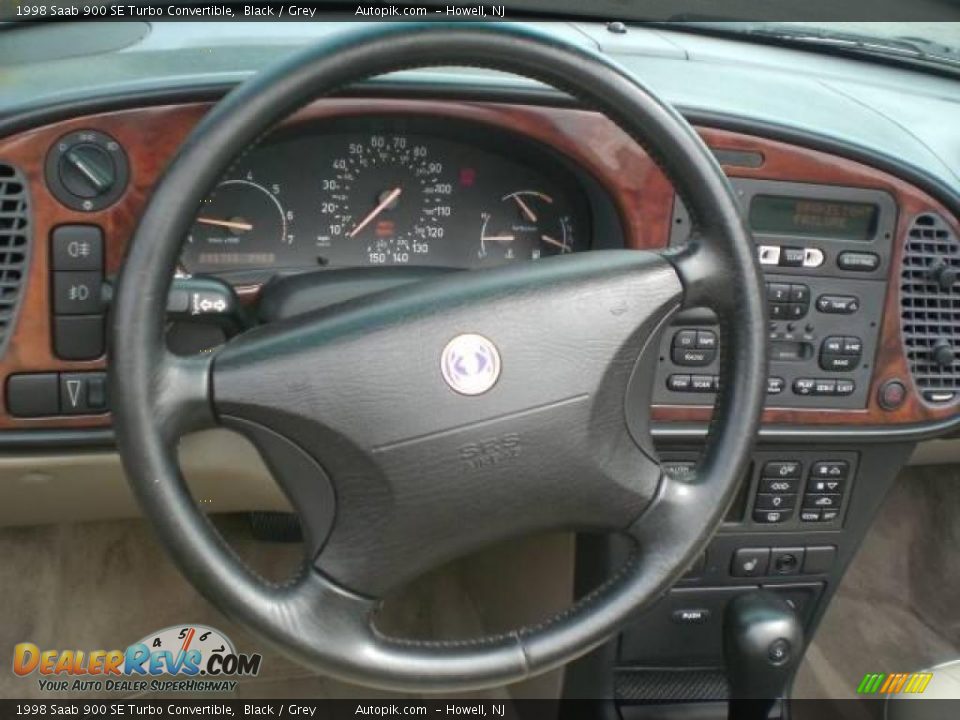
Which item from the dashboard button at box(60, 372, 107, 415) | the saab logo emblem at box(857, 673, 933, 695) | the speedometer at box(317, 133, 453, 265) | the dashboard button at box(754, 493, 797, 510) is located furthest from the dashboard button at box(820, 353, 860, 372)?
the dashboard button at box(60, 372, 107, 415)

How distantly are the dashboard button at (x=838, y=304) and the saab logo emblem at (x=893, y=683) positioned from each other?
0.56m

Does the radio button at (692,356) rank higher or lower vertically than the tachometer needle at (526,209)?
lower

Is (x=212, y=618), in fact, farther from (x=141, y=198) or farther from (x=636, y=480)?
(x=636, y=480)

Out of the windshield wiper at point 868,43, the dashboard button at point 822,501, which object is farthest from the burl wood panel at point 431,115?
the windshield wiper at point 868,43

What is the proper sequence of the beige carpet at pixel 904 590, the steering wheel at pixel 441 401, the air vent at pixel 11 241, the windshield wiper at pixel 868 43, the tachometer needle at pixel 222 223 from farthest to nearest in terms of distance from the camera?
the beige carpet at pixel 904 590 → the windshield wiper at pixel 868 43 → the tachometer needle at pixel 222 223 → the air vent at pixel 11 241 → the steering wheel at pixel 441 401

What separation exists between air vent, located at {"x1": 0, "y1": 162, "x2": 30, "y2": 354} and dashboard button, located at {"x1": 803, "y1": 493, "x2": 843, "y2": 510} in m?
1.25

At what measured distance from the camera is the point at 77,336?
1.58 metres

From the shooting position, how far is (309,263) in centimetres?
174

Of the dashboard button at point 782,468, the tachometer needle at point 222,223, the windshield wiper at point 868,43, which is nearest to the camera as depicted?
the tachometer needle at point 222,223

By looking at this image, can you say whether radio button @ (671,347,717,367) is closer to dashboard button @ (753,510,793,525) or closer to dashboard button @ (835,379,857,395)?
dashboard button @ (835,379,857,395)

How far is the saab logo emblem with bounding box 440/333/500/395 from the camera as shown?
1.28m

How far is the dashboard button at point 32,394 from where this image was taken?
159cm

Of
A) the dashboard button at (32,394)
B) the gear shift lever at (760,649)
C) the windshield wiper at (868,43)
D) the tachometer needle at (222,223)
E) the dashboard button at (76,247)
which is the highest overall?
the windshield wiper at (868,43)

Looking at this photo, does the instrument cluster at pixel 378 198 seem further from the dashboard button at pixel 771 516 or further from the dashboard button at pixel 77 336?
the dashboard button at pixel 771 516
